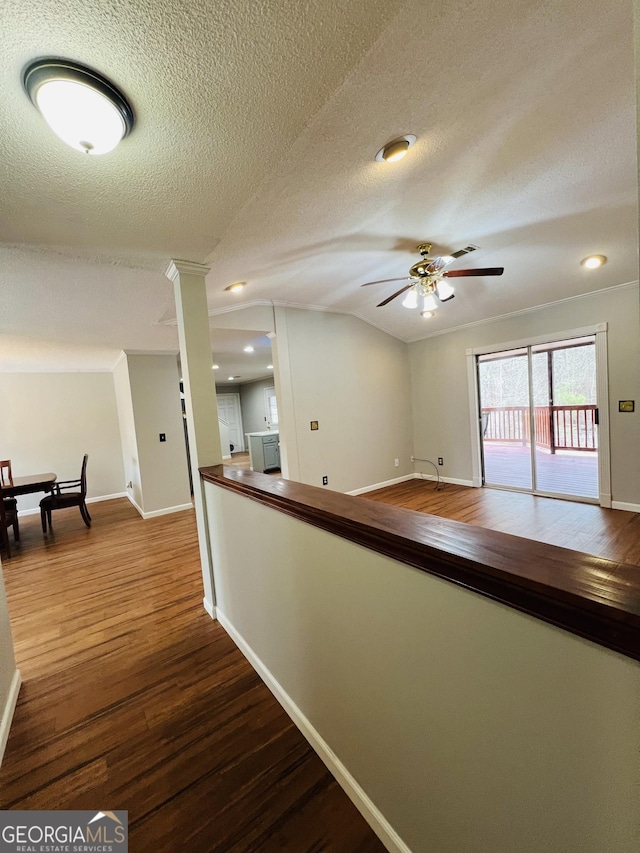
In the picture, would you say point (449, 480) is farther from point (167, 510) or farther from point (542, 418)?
point (167, 510)

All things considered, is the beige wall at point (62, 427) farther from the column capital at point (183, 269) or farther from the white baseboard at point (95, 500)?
the column capital at point (183, 269)

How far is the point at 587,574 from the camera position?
58cm

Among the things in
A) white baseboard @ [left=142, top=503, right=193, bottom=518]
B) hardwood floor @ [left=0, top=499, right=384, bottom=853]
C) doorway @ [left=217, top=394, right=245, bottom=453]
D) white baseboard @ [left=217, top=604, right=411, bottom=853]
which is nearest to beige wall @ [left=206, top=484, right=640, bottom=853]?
white baseboard @ [left=217, top=604, right=411, bottom=853]

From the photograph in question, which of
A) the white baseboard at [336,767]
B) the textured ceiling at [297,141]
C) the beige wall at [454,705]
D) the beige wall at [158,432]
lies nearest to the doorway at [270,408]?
the beige wall at [158,432]

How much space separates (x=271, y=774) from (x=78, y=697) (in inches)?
44.8

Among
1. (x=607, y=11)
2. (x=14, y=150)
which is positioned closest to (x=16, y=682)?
(x=14, y=150)

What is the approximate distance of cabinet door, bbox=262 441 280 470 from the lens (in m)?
6.83

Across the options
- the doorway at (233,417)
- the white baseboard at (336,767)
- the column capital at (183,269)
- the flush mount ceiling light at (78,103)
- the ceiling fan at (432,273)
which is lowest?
the white baseboard at (336,767)

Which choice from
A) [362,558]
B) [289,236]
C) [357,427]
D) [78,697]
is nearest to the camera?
[362,558]

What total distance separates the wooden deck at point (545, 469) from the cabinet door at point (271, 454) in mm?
3957

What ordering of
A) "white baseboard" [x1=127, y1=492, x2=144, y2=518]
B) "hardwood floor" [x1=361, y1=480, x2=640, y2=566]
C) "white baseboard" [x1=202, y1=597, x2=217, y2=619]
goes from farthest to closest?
"white baseboard" [x1=127, y1=492, x2=144, y2=518] → "hardwood floor" [x1=361, y1=480, x2=640, y2=566] → "white baseboard" [x1=202, y1=597, x2=217, y2=619]

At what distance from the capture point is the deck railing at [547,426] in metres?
4.26

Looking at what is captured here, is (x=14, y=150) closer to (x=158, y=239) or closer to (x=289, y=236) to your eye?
(x=158, y=239)

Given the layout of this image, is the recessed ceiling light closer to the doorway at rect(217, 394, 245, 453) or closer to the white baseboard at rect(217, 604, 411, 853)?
the white baseboard at rect(217, 604, 411, 853)
